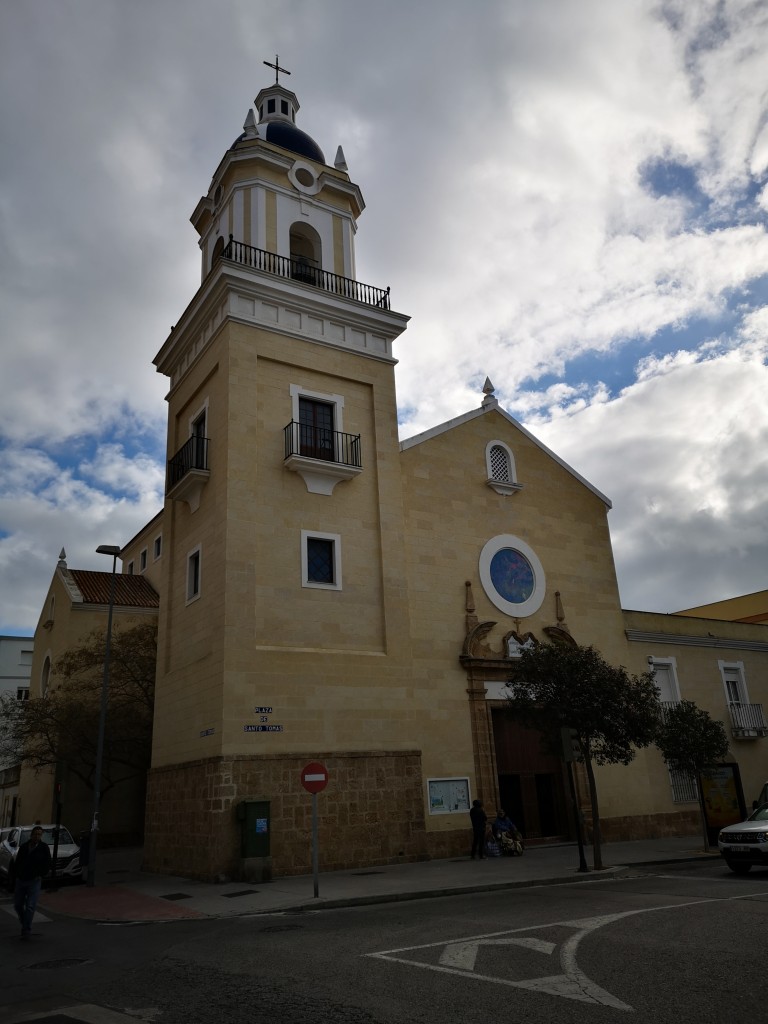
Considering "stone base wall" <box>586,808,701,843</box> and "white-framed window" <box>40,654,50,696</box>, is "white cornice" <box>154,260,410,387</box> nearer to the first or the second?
"stone base wall" <box>586,808,701,843</box>

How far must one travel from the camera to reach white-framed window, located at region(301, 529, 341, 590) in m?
19.9

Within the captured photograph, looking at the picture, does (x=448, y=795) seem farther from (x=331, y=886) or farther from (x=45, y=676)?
(x=45, y=676)

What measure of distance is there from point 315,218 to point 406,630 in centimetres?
1280

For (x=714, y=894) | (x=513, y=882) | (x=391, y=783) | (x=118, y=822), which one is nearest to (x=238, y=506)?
(x=391, y=783)

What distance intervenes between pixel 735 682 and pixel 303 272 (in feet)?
66.9

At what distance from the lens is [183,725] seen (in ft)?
65.1

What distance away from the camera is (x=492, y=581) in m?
23.2

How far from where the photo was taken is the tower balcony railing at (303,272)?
22125 millimetres

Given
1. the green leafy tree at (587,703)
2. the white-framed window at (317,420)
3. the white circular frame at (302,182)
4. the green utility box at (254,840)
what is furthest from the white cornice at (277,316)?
the green utility box at (254,840)

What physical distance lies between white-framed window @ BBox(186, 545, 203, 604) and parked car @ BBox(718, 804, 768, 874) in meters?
13.1

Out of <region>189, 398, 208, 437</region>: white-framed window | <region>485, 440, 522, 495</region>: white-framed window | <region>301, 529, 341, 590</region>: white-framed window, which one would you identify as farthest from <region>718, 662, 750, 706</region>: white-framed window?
<region>189, 398, 208, 437</region>: white-framed window

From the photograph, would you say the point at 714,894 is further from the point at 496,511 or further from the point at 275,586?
the point at 496,511

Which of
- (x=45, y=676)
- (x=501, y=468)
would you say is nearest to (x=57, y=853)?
(x=501, y=468)

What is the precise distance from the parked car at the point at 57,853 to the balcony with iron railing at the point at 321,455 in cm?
1099
